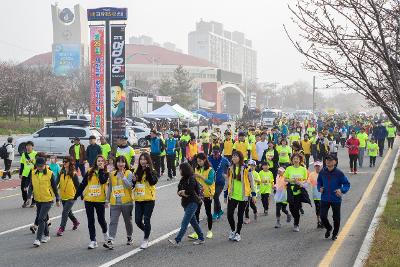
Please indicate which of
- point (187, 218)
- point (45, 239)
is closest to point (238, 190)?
point (187, 218)

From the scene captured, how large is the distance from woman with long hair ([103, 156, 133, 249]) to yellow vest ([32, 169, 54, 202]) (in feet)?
3.73

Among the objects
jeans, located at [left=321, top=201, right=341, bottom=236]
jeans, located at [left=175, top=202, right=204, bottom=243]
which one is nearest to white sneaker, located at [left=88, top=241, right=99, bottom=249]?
jeans, located at [left=175, top=202, right=204, bottom=243]

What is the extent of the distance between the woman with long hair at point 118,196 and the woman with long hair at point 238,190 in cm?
186

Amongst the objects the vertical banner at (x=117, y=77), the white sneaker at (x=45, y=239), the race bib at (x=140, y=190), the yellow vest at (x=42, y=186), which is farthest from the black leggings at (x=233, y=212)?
the vertical banner at (x=117, y=77)

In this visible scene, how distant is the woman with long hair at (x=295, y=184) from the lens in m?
11.6

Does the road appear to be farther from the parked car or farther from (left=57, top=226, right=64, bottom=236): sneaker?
the parked car

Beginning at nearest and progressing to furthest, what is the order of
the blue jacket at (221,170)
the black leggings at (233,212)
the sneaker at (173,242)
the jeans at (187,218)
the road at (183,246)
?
the road at (183,246), the jeans at (187,218), the sneaker at (173,242), the black leggings at (233,212), the blue jacket at (221,170)

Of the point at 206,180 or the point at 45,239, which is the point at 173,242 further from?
the point at 45,239

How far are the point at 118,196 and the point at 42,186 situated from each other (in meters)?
1.49

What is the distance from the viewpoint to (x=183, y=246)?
10.3 meters

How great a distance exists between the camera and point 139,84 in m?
105

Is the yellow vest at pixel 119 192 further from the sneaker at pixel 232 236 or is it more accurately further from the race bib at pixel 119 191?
the sneaker at pixel 232 236

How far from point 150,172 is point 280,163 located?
8.10 metres

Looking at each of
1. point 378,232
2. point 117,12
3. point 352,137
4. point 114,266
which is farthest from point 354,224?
point 117,12
